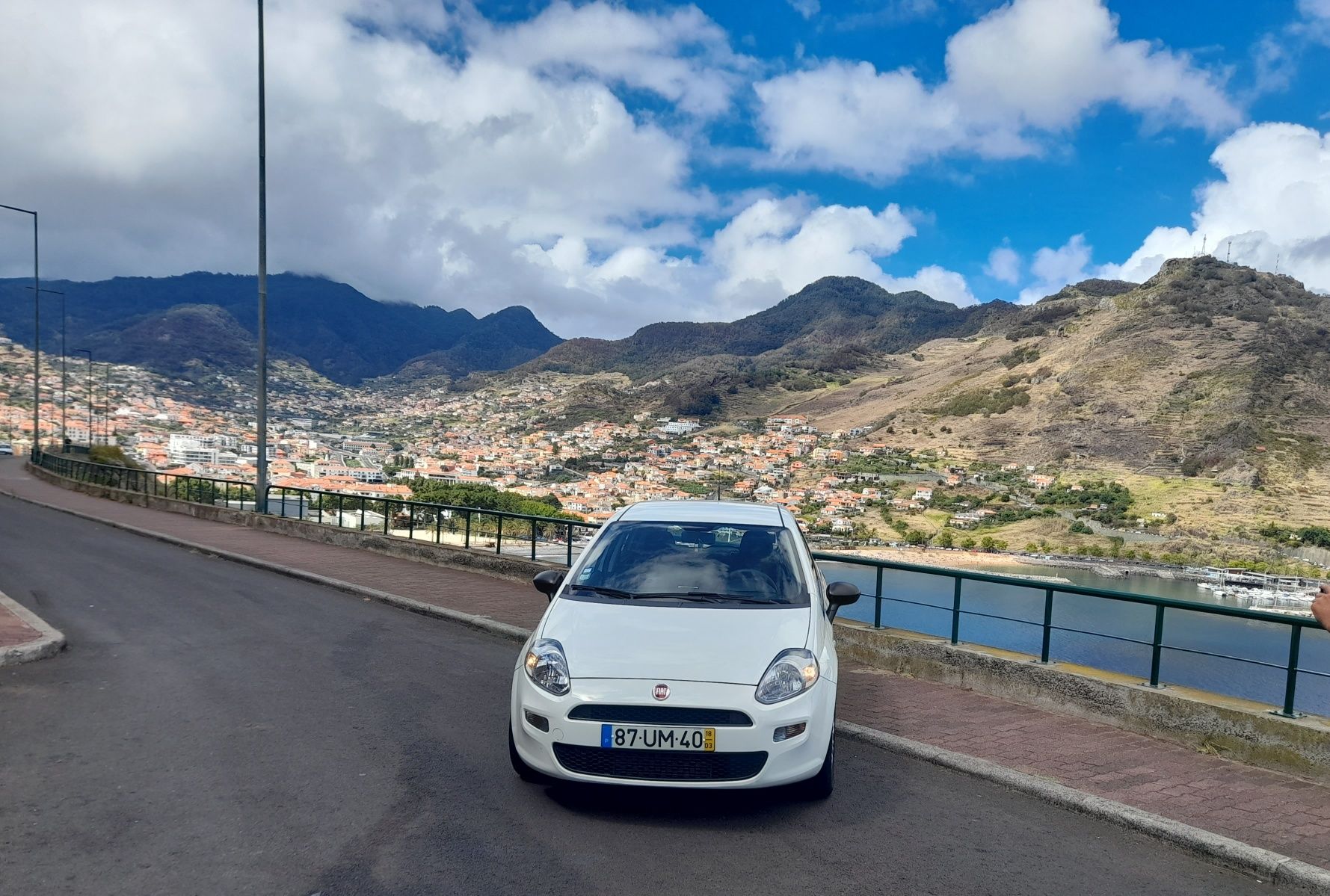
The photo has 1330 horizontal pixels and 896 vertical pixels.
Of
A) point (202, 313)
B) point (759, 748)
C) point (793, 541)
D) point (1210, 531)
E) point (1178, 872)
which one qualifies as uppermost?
point (202, 313)

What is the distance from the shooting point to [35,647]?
780 centimetres

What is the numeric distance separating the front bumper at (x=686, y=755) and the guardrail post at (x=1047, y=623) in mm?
3516

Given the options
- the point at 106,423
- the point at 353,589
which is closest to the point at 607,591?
the point at 353,589

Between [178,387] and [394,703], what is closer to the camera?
[394,703]

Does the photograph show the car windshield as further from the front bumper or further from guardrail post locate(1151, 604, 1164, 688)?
guardrail post locate(1151, 604, 1164, 688)

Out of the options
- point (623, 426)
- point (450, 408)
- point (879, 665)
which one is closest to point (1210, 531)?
point (879, 665)

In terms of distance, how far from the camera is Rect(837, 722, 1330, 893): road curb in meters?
4.18

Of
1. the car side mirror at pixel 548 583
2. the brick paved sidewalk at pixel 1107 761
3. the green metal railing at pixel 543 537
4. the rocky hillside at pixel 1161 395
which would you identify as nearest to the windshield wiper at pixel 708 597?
the car side mirror at pixel 548 583

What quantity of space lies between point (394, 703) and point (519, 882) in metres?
3.36

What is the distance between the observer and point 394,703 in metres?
6.77

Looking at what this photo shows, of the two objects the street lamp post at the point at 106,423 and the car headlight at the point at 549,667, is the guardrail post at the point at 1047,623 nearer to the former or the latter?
the car headlight at the point at 549,667

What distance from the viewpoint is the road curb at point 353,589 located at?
9992mm

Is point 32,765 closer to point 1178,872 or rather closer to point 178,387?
point 1178,872

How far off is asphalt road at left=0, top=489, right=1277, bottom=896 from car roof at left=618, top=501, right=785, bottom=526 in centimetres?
173
